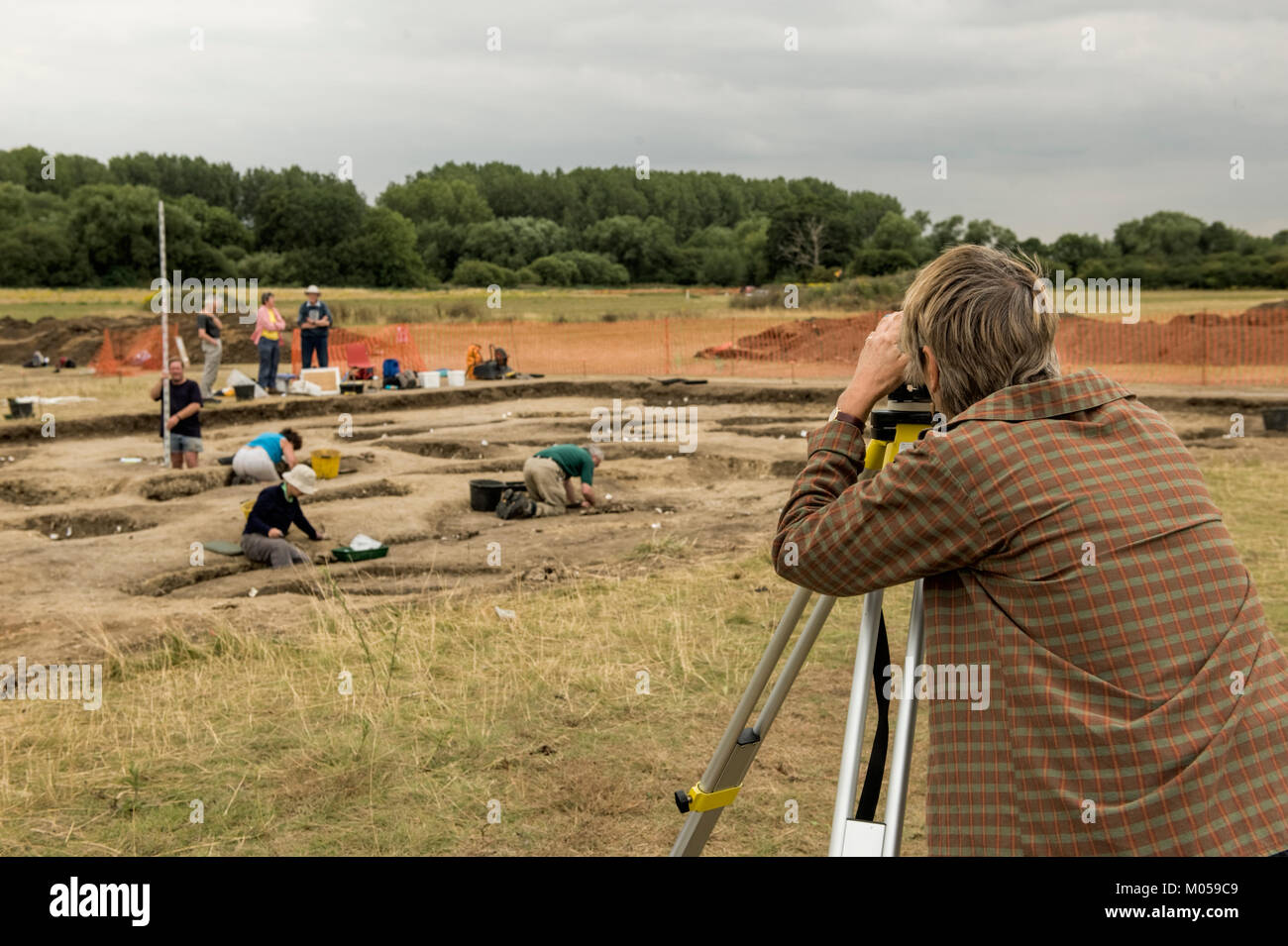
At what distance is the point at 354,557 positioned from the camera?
9.73 metres

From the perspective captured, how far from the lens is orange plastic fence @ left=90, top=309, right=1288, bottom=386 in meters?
25.5

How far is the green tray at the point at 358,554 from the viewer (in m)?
9.68

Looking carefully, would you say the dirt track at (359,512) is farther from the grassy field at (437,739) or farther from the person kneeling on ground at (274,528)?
the grassy field at (437,739)

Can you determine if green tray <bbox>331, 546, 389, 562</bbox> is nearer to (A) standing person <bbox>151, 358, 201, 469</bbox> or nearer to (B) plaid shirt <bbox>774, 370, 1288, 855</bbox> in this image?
(A) standing person <bbox>151, 358, 201, 469</bbox>

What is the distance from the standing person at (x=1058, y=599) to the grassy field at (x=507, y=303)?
34472 mm

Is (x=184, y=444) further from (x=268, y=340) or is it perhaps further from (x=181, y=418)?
(x=268, y=340)

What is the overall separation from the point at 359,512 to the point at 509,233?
213 ft

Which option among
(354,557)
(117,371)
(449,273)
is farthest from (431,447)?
(449,273)

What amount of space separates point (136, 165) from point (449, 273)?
1326 inches

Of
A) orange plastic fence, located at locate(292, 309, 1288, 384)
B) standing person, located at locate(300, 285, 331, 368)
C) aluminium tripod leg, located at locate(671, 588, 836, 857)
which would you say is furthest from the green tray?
orange plastic fence, located at locate(292, 309, 1288, 384)

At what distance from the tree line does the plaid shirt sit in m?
41.6

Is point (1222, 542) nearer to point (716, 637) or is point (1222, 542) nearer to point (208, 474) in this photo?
point (716, 637)

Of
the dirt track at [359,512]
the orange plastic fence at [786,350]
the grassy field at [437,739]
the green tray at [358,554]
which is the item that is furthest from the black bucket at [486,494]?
the orange plastic fence at [786,350]

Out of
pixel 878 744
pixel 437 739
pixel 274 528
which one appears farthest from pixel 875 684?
pixel 274 528
